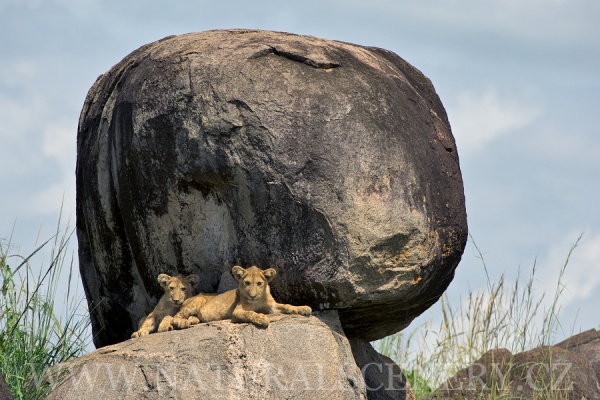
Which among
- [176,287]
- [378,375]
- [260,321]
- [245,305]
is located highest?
[176,287]

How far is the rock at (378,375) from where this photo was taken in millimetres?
9039

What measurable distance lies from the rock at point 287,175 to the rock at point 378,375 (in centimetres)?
18

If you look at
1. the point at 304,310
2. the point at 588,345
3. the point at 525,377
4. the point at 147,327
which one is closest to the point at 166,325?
the point at 147,327

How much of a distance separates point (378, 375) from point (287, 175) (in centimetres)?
217

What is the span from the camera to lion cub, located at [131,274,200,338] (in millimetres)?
8188

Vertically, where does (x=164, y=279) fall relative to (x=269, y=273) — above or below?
above

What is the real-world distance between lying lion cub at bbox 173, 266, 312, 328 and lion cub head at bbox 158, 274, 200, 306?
10 cm

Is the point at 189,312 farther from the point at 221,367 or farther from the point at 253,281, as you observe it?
the point at 221,367

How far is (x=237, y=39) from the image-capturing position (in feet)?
28.1

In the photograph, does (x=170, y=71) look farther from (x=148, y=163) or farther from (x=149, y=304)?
(x=149, y=304)

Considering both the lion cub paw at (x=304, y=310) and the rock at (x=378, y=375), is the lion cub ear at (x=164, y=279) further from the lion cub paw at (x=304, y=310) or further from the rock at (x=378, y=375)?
the rock at (x=378, y=375)

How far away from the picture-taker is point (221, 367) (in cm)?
739

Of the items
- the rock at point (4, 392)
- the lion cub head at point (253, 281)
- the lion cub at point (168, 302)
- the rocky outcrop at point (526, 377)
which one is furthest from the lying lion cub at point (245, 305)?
the rocky outcrop at point (526, 377)

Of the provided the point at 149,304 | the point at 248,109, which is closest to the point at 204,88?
the point at 248,109
